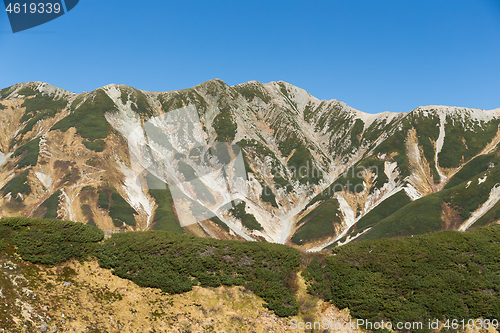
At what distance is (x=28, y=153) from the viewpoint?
359 ft

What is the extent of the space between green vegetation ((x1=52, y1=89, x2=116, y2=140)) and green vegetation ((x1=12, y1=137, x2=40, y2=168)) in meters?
12.3

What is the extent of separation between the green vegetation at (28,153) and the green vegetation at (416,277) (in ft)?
368

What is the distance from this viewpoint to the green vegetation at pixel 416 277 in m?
26.6

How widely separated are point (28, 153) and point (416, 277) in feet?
417

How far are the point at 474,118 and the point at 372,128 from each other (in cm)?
Answer: 5124

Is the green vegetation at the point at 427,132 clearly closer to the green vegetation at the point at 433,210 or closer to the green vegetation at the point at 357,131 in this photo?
the green vegetation at the point at 357,131

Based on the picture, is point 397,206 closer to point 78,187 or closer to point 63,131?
point 78,187

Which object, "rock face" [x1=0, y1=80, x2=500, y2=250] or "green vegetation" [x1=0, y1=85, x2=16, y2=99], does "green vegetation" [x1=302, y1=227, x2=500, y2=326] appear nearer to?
"rock face" [x1=0, y1=80, x2=500, y2=250]

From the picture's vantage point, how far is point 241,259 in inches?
1248

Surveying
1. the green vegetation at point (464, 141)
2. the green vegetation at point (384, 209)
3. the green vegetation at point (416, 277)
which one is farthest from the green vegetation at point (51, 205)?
the green vegetation at point (464, 141)

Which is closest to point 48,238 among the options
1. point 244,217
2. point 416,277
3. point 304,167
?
point 416,277

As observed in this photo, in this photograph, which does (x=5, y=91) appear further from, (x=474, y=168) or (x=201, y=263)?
(x=474, y=168)

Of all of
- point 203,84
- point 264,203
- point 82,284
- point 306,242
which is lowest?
point 306,242

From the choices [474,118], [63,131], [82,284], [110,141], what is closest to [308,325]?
[82,284]
